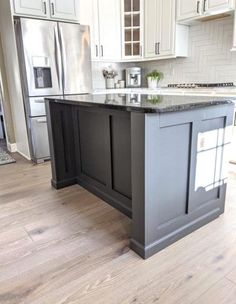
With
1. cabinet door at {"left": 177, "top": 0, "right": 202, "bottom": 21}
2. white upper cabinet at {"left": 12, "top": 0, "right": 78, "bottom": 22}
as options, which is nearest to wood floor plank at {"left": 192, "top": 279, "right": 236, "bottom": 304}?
cabinet door at {"left": 177, "top": 0, "right": 202, "bottom": 21}

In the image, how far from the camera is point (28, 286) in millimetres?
1335

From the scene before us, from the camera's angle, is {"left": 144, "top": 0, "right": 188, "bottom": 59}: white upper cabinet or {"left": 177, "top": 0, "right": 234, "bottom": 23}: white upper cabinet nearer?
{"left": 177, "top": 0, "right": 234, "bottom": 23}: white upper cabinet

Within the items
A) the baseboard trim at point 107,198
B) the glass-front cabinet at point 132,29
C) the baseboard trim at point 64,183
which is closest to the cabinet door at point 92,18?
the glass-front cabinet at point 132,29

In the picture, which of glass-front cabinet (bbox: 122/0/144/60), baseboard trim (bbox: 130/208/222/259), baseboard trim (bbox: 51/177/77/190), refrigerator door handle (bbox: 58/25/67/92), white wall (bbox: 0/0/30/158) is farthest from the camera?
glass-front cabinet (bbox: 122/0/144/60)

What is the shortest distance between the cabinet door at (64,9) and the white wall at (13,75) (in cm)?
55

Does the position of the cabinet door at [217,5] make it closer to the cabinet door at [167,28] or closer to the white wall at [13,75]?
the cabinet door at [167,28]

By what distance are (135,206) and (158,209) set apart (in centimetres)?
14

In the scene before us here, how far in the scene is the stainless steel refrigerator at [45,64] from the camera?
305cm

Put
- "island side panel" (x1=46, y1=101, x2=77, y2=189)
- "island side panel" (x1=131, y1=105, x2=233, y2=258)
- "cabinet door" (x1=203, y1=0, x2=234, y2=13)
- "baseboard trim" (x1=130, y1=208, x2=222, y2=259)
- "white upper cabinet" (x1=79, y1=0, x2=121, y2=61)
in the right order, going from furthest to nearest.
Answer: "white upper cabinet" (x1=79, y1=0, x2=121, y2=61), "cabinet door" (x1=203, y1=0, x2=234, y2=13), "island side panel" (x1=46, y1=101, x2=77, y2=189), "baseboard trim" (x1=130, y1=208, x2=222, y2=259), "island side panel" (x1=131, y1=105, x2=233, y2=258)

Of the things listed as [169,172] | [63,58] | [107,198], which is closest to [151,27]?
[63,58]

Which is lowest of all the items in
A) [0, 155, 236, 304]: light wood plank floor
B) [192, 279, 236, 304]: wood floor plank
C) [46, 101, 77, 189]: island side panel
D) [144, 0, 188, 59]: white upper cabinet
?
[0, 155, 236, 304]: light wood plank floor

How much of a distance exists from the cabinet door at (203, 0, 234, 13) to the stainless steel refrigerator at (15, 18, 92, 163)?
160 centimetres

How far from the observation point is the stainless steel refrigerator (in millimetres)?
3051

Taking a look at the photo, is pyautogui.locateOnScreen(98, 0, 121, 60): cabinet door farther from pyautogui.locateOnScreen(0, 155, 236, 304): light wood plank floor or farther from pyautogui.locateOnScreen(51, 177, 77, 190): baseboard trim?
pyautogui.locateOnScreen(0, 155, 236, 304): light wood plank floor
